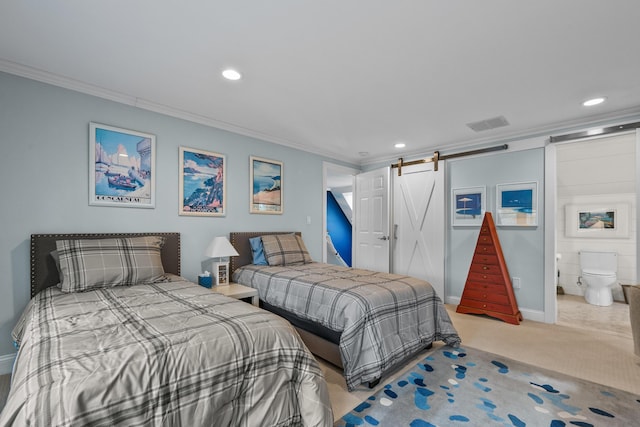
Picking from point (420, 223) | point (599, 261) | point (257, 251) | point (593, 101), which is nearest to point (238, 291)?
point (257, 251)

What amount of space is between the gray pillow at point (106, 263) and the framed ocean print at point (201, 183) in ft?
2.45

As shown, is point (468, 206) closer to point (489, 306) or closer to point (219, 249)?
point (489, 306)

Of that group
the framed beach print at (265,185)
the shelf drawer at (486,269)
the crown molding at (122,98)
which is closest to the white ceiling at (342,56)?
the crown molding at (122,98)

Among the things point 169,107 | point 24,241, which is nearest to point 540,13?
point 169,107

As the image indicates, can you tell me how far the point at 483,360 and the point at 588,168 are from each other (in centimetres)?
393

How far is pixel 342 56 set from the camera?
7.15ft

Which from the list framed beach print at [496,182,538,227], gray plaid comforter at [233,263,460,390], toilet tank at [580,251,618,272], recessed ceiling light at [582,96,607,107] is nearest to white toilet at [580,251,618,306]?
toilet tank at [580,251,618,272]

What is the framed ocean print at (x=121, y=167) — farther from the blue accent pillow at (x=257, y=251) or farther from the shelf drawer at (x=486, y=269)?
the shelf drawer at (x=486, y=269)

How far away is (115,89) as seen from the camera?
273 centimetres

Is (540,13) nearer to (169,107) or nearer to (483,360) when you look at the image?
(483,360)

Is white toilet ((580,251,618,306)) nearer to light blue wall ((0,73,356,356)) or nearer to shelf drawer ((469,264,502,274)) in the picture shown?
shelf drawer ((469,264,502,274))

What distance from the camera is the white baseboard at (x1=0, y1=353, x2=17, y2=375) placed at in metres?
2.30

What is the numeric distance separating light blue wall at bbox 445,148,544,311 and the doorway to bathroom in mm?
766

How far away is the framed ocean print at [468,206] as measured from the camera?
4156 mm
